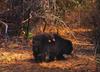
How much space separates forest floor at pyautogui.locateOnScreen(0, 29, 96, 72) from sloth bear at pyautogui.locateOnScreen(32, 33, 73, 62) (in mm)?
189

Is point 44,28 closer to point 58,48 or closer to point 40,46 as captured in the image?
point 58,48

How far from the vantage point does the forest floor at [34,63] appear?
873 centimetres

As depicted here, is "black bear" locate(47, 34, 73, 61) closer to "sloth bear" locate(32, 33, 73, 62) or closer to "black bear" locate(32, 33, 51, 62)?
"sloth bear" locate(32, 33, 73, 62)

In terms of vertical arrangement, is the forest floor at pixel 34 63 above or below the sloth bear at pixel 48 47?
below

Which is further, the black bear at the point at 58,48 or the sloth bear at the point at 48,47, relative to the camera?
the black bear at the point at 58,48

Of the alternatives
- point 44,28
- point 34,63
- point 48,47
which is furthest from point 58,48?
point 44,28

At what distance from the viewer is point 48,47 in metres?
9.46

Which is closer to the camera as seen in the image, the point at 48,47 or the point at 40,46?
the point at 40,46

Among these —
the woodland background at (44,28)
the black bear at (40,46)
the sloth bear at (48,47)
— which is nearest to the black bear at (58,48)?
the sloth bear at (48,47)

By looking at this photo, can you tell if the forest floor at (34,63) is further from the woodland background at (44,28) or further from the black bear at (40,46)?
the black bear at (40,46)

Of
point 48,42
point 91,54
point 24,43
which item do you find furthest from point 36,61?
point 24,43

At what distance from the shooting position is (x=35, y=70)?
→ 28.2 ft

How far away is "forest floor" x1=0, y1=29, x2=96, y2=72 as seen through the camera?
873 cm

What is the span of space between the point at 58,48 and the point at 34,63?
0.88 metres
